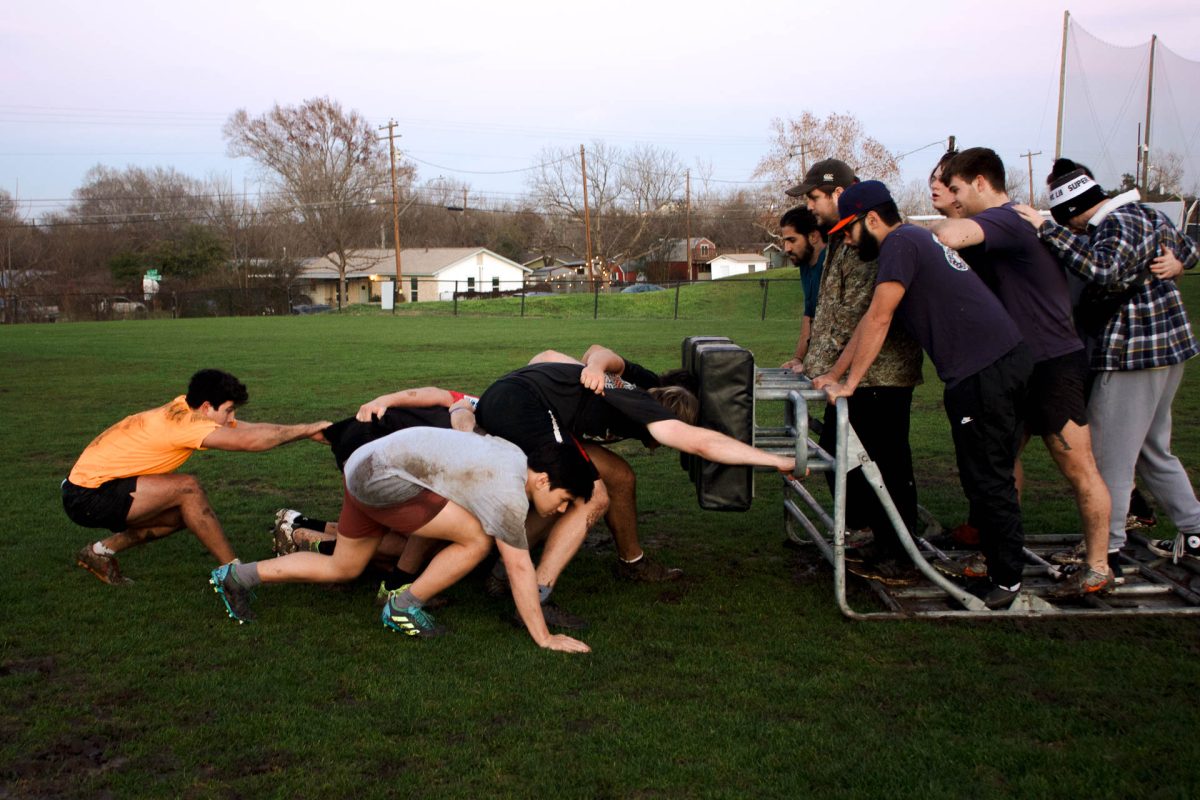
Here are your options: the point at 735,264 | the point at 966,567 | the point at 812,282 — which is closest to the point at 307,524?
the point at 812,282

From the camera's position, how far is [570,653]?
432 cm

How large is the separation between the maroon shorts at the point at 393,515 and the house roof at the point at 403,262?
2653 inches

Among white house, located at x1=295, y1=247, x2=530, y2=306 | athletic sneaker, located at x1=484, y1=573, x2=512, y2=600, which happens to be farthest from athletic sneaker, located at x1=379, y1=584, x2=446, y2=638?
white house, located at x1=295, y1=247, x2=530, y2=306

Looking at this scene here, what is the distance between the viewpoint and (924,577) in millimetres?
5266

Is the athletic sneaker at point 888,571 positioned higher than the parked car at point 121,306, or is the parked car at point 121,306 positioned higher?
the parked car at point 121,306

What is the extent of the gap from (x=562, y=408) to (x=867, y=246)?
174cm

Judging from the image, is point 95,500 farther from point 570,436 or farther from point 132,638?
point 570,436

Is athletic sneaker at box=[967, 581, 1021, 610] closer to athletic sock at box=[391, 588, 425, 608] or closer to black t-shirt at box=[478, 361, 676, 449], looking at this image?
black t-shirt at box=[478, 361, 676, 449]

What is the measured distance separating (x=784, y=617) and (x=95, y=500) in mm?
3633

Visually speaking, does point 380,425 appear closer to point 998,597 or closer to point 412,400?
point 412,400

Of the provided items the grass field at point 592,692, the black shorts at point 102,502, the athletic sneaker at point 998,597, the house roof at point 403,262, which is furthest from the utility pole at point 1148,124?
the house roof at point 403,262

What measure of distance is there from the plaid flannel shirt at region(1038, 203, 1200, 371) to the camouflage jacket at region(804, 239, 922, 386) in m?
0.87

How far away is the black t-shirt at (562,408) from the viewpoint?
15.1 ft

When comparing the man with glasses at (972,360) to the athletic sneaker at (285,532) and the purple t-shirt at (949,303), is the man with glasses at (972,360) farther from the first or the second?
the athletic sneaker at (285,532)
